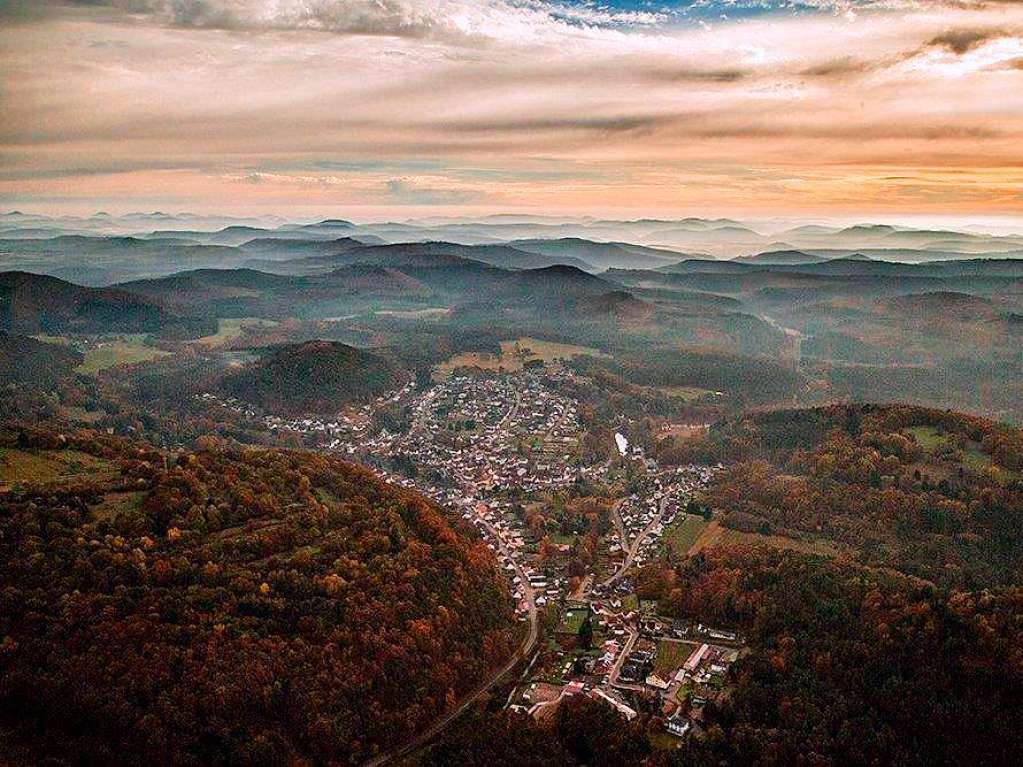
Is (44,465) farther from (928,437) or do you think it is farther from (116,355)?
(116,355)

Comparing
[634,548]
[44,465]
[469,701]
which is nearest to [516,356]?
[634,548]

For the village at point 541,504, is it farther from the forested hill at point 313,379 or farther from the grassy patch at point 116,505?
the grassy patch at point 116,505

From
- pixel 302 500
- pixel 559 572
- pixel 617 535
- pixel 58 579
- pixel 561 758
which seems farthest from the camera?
pixel 617 535

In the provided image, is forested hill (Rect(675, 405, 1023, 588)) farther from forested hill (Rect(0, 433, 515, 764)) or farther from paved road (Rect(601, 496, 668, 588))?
forested hill (Rect(0, 433, 515, 764))

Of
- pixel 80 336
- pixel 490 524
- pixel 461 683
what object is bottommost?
pixel 80 336

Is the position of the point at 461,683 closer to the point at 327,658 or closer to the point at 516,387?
the point at 327,658

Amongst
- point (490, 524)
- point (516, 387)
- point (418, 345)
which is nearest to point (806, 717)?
point (490, 524)

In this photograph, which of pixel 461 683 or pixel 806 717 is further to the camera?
pixel 461 683

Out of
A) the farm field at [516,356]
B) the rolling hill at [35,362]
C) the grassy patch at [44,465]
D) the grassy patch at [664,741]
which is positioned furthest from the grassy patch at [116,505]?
the farm field at [516,356]
